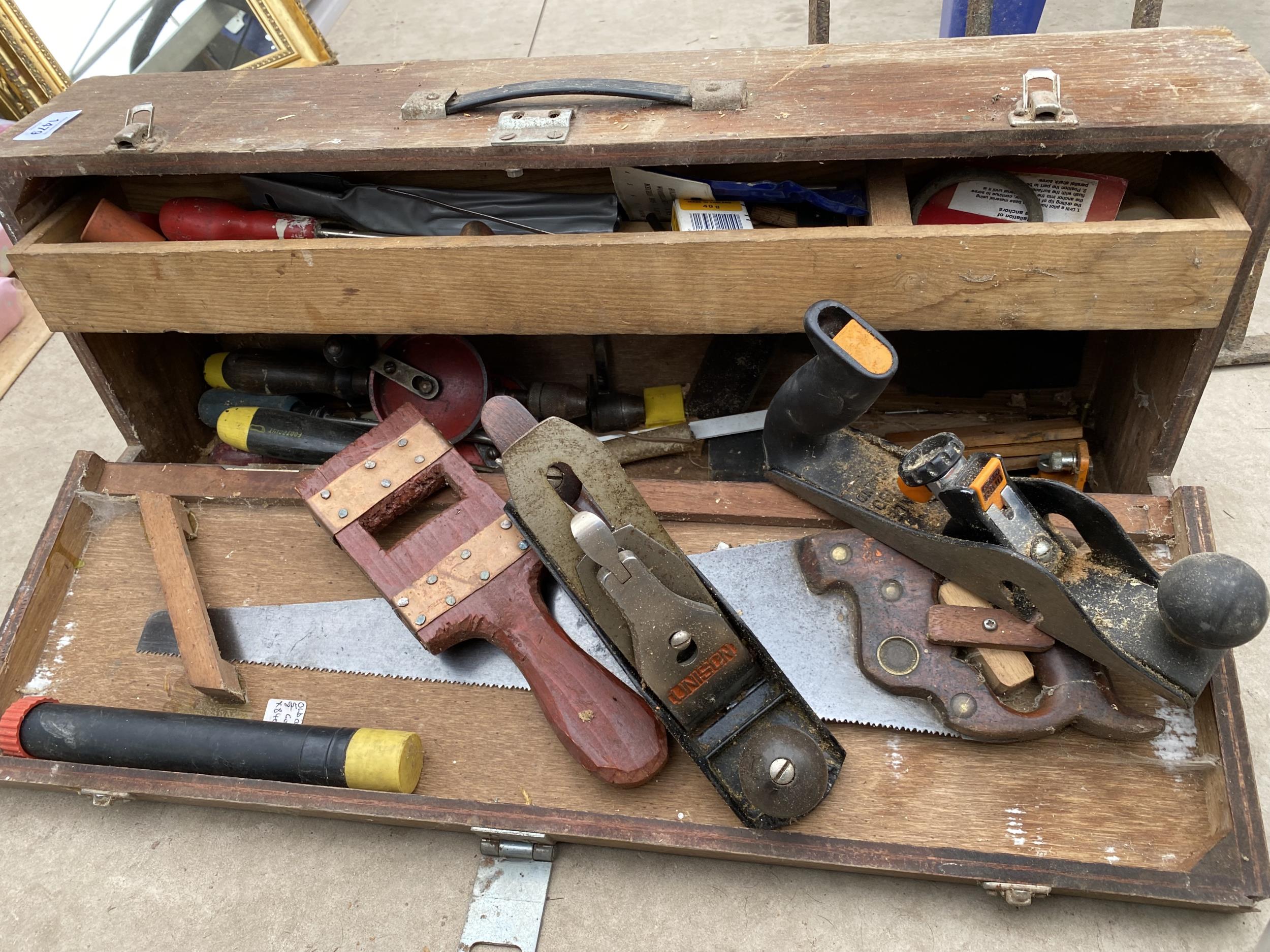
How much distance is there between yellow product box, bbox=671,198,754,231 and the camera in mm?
1464

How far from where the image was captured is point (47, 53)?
116 inches

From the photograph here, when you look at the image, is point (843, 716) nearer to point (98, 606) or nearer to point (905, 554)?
point (905, 554)

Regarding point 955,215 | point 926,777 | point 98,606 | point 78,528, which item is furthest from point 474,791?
point 955,215

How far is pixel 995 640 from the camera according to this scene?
120 centimetres

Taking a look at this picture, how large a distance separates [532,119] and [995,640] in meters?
0.99

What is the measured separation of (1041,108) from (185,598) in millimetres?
1448

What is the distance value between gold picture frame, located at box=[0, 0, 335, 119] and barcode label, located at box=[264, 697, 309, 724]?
2258 millimetres

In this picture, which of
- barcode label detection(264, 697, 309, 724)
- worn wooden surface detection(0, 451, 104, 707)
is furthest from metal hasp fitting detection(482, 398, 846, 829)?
worn wooden surface detection(0, 451, 104, 707)

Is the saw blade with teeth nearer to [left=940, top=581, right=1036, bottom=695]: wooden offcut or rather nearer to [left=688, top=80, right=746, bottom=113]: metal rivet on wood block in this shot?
[left=940, top=581, right=1036, bottom=695]: wooden offcut

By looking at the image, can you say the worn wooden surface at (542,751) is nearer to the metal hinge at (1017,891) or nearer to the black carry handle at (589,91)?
the metal hinge at (1017,891)

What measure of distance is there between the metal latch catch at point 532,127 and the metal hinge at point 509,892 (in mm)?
987

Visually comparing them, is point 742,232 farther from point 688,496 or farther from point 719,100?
point 688,496

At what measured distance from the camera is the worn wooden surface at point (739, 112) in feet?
3.98

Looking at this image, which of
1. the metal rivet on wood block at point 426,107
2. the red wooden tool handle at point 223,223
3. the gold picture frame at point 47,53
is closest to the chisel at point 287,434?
the red wooden tool handle at point 223,223
